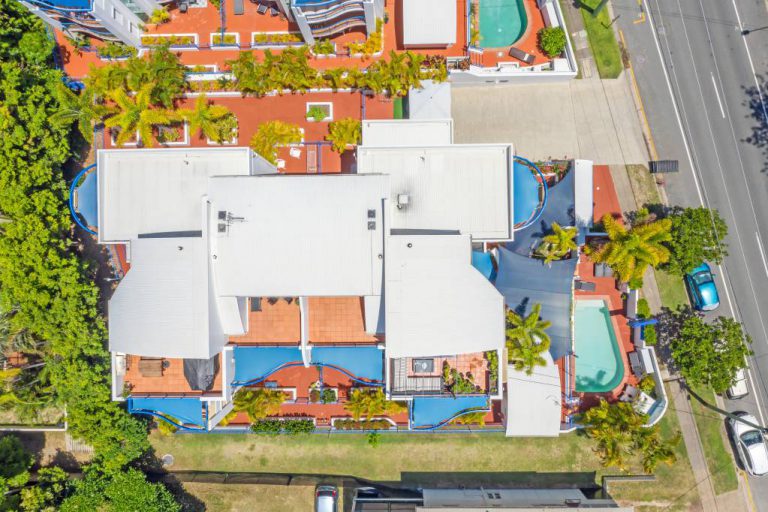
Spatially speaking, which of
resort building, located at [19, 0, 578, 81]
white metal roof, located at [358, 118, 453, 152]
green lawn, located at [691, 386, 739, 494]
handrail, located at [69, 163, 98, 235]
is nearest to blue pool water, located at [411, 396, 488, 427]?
white metal roof, located at [358, 118, 453, 152]

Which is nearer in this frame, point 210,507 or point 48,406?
point 48,406

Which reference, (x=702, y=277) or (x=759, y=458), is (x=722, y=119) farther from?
(x=759, y=458)

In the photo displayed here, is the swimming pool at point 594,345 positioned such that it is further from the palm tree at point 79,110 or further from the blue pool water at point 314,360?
the palm tree at point 79,110

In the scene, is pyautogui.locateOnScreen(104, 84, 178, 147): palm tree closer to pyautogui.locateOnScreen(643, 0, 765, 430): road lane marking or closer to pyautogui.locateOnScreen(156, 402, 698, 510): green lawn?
pyautogui.locateOnScreen(156, 402, 698, 510): green lawn

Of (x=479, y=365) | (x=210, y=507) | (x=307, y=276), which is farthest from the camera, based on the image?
(x=210, y=507)

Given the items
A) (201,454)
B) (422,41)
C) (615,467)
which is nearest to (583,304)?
(615,467)

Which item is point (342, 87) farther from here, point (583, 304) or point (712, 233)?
point (712, 233)

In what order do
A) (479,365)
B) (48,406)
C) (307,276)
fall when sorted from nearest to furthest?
(307,276) → (479,365) → (48,406)
